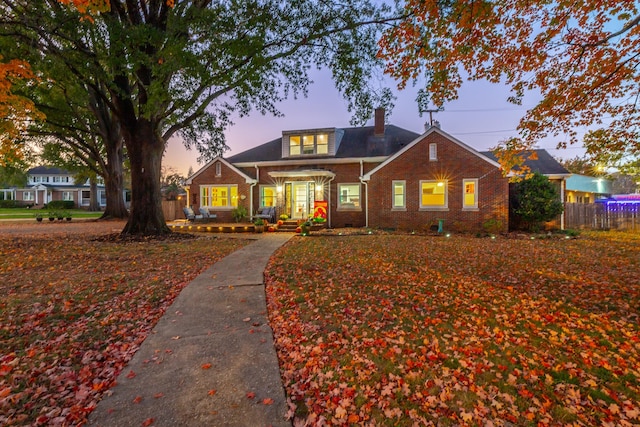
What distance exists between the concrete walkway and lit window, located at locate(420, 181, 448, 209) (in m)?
13.4

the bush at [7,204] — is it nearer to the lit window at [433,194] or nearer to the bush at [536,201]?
the lit window at [433,194]

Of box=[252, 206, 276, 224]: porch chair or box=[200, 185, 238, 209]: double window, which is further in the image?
box=[200, 185, 238, 209]: double window

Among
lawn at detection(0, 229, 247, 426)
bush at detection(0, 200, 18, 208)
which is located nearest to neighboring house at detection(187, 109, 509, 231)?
lawn at detection(0, 229, 247, 426)

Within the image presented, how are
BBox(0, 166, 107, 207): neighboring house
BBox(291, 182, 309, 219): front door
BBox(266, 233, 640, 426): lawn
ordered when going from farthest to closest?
BBox(0, 166, 107, 207): neighboring house < BBox(291, 182, 309, 219): front door < BBox(266, 233, 640, 426): lawn

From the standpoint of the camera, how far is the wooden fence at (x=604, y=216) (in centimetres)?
1627

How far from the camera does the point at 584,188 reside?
84.1ft

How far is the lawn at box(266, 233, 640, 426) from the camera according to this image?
A: 2.72 metres

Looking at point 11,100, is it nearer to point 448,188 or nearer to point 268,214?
point 268,214

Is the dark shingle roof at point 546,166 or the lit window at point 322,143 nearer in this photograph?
the dark shingle roof at point 546,166

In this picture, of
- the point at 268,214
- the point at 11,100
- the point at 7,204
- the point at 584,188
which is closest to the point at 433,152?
the point at 268,214

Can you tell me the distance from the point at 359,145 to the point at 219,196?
33.0ft

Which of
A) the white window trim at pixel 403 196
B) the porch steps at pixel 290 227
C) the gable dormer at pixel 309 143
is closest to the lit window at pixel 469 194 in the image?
the white window trim at pixel 403 196

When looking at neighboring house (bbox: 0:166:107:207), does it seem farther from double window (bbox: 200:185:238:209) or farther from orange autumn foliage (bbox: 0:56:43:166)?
double window (bbox: 200:185:238:209)

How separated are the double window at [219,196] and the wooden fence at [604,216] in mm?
19725
